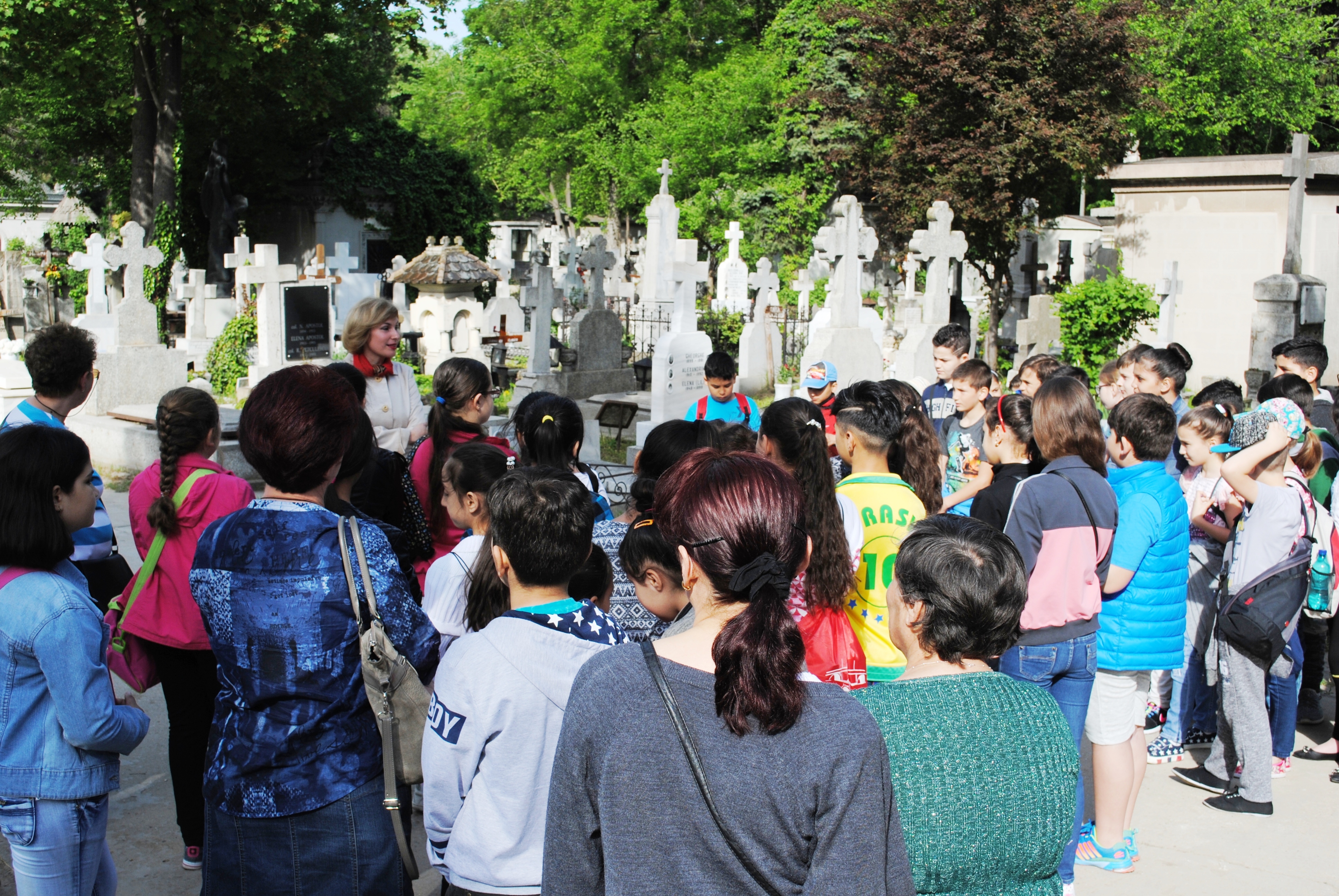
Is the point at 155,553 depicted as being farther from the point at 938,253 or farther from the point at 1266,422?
the point at 938,253

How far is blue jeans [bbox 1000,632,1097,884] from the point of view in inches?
138

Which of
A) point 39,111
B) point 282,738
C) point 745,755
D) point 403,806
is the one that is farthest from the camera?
point 39,111

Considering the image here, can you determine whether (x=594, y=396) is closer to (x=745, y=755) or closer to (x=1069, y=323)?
(x=1069, y=323)

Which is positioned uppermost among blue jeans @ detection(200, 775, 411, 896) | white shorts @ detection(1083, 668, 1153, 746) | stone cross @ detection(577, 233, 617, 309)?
stone cross @ detection(577, 233, 617, 309)

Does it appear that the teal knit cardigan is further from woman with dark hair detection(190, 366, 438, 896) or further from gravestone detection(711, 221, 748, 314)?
gravestone detection(711, 221, 748, 314)

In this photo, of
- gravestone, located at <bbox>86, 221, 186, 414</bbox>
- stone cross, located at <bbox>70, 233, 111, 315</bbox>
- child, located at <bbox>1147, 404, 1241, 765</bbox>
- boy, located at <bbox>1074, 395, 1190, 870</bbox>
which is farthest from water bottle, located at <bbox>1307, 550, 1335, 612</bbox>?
stone cross, located at <bbox>70, 233, 111, 315</bbox>

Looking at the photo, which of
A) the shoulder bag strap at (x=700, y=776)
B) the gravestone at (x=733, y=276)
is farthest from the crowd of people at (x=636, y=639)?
the gravestone at (x=733, y=276)

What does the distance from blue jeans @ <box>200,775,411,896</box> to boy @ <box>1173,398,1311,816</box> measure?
142 inches

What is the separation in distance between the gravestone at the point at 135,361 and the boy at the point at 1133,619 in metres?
11.1

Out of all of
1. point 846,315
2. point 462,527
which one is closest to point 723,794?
point 462,527

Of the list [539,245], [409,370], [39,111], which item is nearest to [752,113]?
[539,245]

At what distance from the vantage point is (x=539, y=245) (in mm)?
33125

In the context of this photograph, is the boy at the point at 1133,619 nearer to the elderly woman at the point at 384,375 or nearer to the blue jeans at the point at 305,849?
the blue jeans at the point at 305,849

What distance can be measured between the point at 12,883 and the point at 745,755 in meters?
3.32
